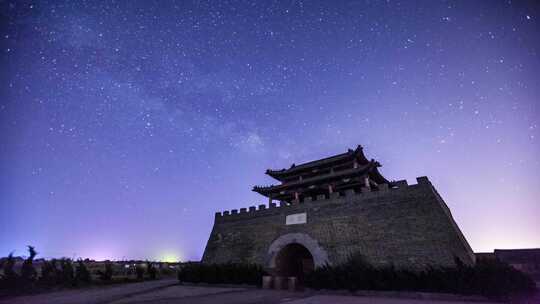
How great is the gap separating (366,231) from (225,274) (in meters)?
8.04

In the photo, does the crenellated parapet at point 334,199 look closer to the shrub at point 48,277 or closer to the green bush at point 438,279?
the green bush at point 438,279

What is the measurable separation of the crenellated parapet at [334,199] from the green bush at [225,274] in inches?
169

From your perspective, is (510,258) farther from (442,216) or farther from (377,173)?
(442,216)

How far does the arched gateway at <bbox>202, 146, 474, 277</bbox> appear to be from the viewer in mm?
11695

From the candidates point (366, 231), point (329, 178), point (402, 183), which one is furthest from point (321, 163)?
point (366, 231)

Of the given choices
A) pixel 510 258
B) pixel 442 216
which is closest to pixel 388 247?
pixel 442 216

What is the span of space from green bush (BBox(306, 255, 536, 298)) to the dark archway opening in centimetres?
442

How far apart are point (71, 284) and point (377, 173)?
20.7 metres

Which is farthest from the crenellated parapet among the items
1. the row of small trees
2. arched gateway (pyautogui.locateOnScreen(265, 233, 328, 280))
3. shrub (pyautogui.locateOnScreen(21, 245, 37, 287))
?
shrub (pyautogui.locateOnScreen(21, 245, 37, 287))

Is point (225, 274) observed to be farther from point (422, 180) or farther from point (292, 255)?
point (422, 180)

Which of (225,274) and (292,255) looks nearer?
(225,274)

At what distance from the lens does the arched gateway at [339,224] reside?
38.4 ft

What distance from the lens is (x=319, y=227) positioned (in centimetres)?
1508

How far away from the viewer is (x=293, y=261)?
56.9 feet
